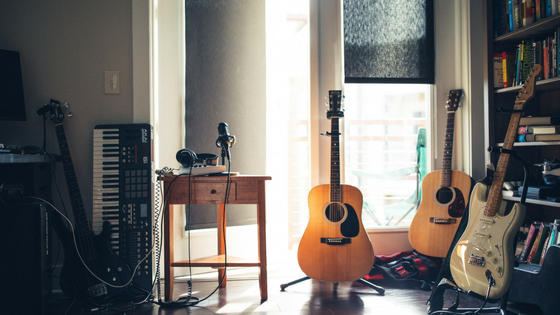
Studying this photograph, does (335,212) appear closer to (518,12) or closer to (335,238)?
(335,238)

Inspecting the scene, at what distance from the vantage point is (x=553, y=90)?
2152 mm

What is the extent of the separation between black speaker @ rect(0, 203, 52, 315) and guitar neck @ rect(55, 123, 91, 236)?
11.2 inches

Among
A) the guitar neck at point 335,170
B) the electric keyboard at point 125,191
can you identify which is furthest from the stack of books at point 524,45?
the electric keyboard at point 125,191

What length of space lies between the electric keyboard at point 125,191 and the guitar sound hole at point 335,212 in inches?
43.6

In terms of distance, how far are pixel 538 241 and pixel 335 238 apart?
116cm

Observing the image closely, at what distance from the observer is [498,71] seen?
2230 millimetres

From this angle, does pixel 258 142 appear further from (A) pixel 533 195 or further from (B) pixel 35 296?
(A) pixel 533 195

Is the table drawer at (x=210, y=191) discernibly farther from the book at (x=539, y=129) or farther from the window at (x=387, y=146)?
the book at (x=539, y=129)

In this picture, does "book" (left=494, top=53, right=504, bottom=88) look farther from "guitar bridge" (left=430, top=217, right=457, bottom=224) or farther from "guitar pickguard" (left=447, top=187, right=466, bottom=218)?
"guitar bridge" (left=430, top=217, right=457, bottom=224)

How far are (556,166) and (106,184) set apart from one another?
2.61 m

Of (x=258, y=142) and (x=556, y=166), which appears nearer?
(x=556, y=166)

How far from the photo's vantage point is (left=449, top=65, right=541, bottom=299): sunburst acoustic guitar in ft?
4.99

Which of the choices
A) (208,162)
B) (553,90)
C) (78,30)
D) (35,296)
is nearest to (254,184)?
(208,162)

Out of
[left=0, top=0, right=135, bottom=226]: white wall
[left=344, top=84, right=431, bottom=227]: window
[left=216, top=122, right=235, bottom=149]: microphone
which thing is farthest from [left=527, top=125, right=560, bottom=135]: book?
[left=0, top=0, right=135, bottom=226]: white wall
